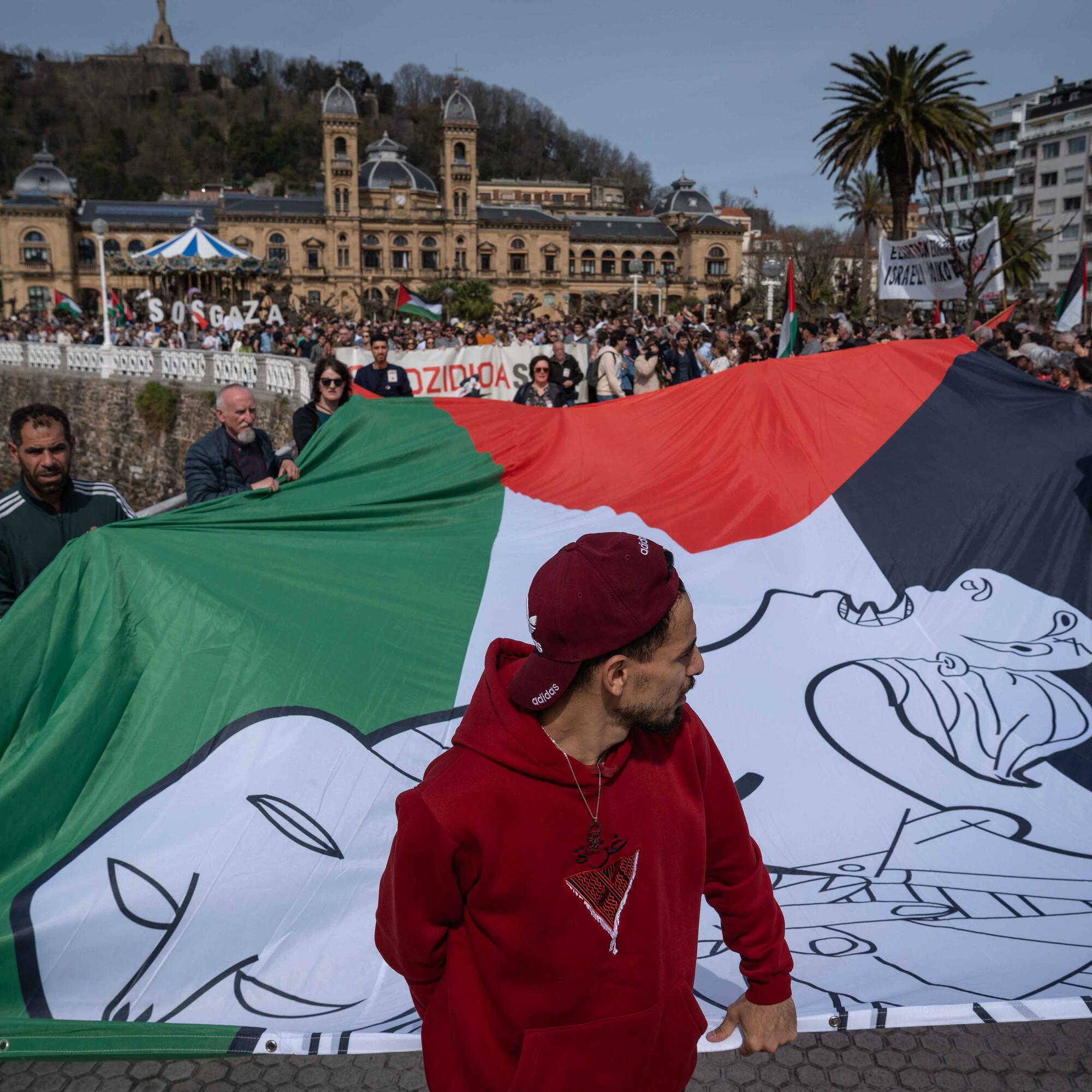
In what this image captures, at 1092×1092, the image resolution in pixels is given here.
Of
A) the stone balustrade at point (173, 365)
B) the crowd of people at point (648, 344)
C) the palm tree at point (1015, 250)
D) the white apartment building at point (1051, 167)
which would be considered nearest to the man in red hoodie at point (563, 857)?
the crowd of people at point (648, 344)

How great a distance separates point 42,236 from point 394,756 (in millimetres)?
87080

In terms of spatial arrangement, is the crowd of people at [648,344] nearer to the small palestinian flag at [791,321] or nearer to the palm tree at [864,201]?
the small palestinian flag at [791,321]

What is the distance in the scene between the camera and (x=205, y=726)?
12.2ft

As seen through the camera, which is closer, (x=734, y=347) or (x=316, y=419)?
(x=316, y=419)

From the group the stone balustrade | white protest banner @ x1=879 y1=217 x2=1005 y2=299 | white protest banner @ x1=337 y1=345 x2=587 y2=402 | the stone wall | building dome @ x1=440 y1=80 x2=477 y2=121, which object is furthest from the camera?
building dome @ x1=440 y1=80 x2=477 y2=121

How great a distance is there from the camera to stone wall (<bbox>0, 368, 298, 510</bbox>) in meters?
21.7

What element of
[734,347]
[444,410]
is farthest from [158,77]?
[444,410]

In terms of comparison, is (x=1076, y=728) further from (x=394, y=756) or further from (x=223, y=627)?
(x=223, y=627)

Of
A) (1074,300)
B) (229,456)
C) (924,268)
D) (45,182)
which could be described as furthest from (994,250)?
(45,182)

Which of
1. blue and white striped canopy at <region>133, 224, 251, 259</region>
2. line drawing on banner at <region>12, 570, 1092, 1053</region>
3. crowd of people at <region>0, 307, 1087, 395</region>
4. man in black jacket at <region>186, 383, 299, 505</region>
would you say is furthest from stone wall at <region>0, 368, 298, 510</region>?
line drawing on banner at <region>12, 570, 1092, 1053</region>

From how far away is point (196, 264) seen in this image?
132 ft

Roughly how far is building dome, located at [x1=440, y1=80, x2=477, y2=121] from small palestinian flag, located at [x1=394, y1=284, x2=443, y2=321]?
63.7 m

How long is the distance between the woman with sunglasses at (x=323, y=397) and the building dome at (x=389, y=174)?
8350 cm

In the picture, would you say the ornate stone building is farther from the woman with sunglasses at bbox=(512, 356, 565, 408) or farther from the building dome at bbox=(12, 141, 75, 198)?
the woman with sunglasses at bbox=(512, 356, 565, 408)
